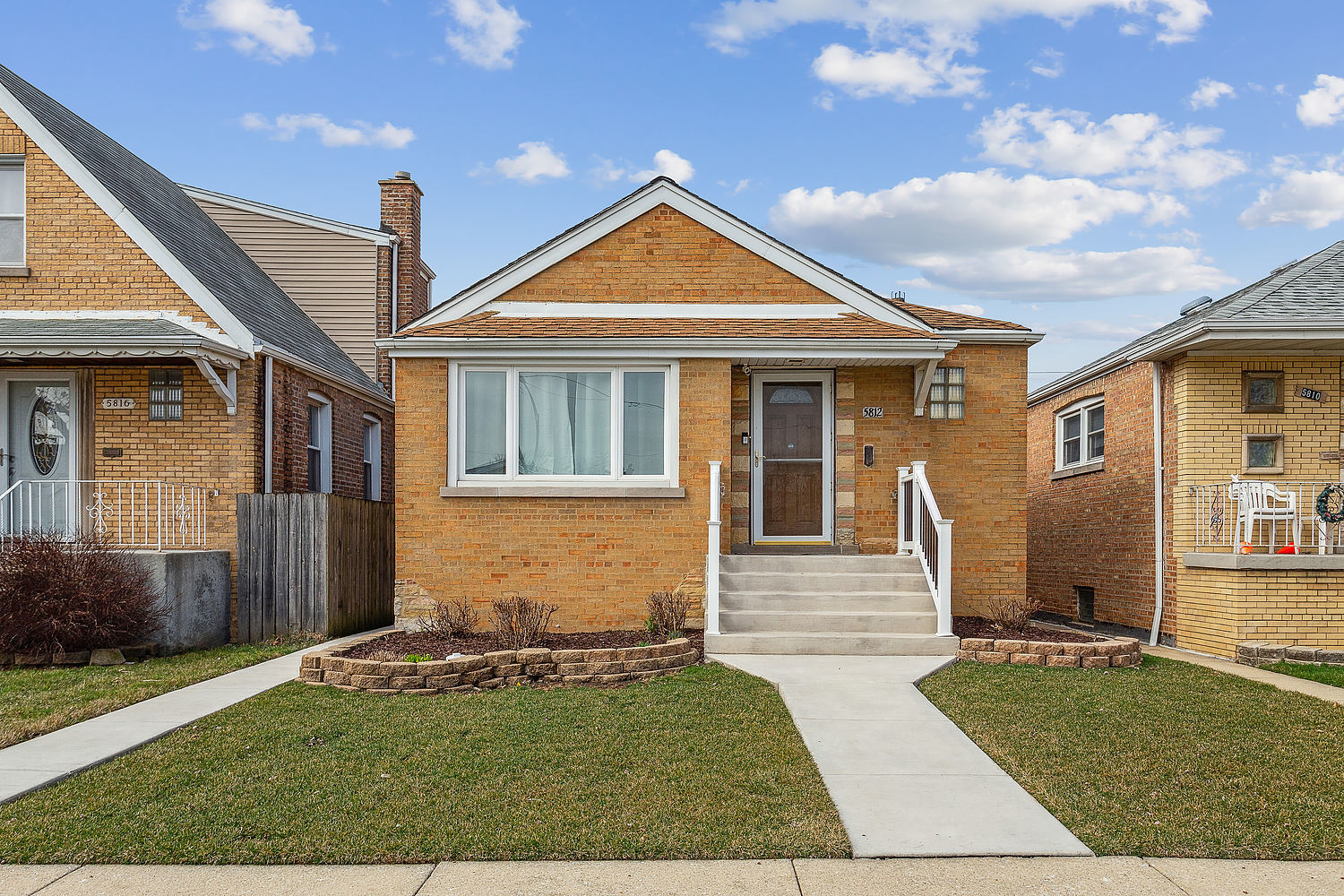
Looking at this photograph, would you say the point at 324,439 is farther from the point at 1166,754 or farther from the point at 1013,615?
the point at 1166,754

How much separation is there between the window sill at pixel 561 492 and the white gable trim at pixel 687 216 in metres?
2.18

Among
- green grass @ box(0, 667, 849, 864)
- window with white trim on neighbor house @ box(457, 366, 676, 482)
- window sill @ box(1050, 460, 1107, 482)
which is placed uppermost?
window with white trim on neighbor house @ box(457, 366, 676, 482)

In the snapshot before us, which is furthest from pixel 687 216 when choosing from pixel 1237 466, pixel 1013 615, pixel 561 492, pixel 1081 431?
pixel 1081 431

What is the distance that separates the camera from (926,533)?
37.3ft

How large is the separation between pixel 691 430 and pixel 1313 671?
267 inches

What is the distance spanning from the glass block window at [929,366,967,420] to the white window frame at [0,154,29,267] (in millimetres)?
11155

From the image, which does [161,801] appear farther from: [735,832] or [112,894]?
[735,832]

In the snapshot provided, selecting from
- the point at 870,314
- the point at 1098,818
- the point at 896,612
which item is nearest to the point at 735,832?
the point at 1098,818

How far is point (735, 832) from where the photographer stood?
4.83 metres

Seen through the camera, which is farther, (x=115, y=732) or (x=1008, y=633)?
(x=1008, y=633)

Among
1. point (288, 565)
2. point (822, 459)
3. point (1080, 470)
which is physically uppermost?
point (822, 459)

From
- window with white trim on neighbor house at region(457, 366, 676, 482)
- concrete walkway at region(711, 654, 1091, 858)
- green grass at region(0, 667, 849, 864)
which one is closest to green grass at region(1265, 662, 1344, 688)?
concrete walkway at region(711, 654, 1091, 858)

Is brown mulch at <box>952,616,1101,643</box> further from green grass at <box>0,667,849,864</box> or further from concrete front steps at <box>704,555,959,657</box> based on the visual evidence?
green grass at <box>0,667,849,864</box>

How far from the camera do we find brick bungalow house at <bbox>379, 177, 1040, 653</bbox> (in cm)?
1146
